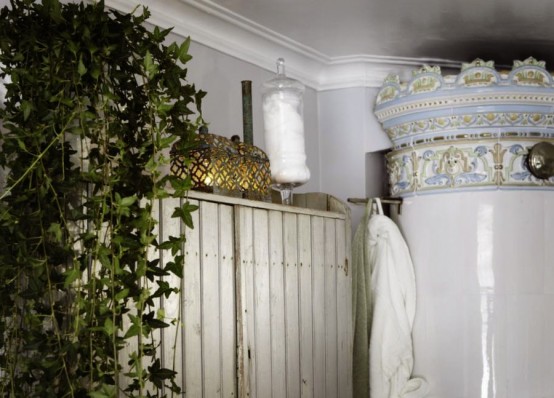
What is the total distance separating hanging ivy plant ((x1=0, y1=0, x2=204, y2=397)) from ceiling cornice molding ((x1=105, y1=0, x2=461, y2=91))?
786 millimetres

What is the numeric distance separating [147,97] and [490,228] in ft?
5.90

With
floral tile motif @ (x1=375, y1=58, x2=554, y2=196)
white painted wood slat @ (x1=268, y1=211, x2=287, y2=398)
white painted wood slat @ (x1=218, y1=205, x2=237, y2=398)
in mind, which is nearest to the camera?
white painted wood slat @ (x1=218, y1=205, x2=237, y2=398)

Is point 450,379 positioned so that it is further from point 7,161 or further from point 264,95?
point 7,161

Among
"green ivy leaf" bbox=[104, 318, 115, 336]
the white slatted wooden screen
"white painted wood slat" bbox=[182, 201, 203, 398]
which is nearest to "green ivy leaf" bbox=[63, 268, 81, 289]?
"green ivy leaf" bbox=[104, 318, 115, 336]

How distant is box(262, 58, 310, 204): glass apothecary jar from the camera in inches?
112

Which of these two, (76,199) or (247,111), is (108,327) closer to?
(76,199)

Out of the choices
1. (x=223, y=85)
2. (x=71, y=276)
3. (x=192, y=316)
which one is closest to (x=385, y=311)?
(x=223, y=85)

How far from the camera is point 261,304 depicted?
103 inches

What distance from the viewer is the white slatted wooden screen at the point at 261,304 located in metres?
2.33

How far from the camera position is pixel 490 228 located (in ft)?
11.0

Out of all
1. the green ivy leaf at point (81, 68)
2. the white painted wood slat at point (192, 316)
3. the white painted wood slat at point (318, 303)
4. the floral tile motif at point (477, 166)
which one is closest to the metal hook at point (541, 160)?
the floral tile motif at point (477, 166)

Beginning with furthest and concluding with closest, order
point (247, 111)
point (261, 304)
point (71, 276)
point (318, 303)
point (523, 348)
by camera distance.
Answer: point (523, 348)
point (318, 303)
point (247, 111)
point (261, 304)
point (71, 276)

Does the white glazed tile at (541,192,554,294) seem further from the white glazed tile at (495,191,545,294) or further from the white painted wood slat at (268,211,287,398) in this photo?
the white painted wood slat at (268,211,287,398)

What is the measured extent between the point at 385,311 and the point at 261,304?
36.4 inches
